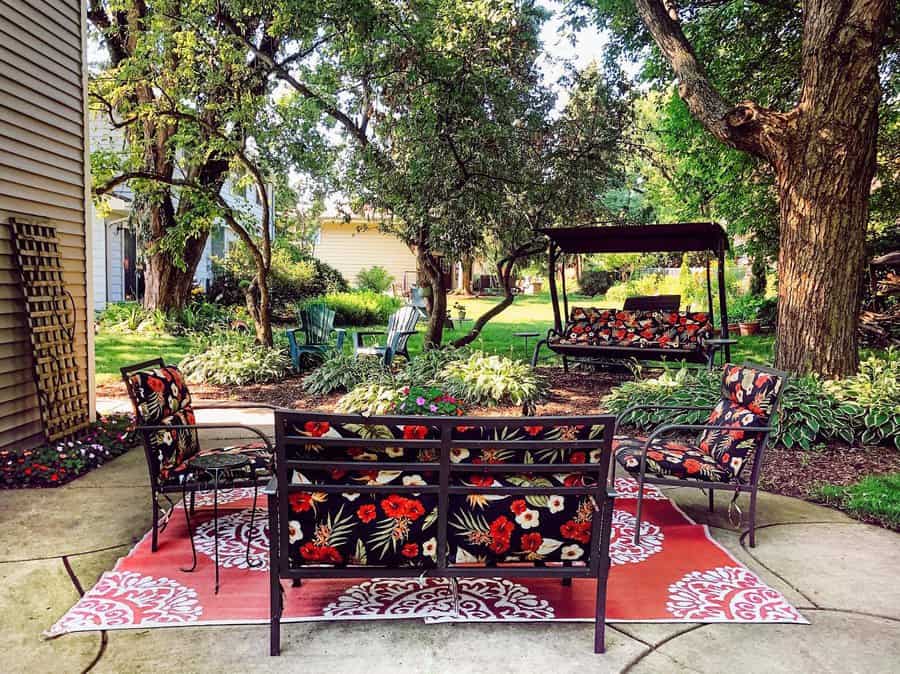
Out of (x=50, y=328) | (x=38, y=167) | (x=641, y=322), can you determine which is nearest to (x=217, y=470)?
(x=50, y=328)

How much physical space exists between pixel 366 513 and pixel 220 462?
41.1 inches

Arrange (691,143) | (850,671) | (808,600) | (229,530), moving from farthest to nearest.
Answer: (691,143) → (229,530) → (808,600) → (850,671)

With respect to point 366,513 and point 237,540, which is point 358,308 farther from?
point 366,513

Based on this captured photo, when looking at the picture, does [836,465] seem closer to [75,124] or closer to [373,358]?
[373,358]

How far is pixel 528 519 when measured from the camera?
2.46 metres

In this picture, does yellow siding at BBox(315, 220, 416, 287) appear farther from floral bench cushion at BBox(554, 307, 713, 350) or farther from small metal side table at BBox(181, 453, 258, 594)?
small metal side table at BBox(181, 453, 258, 594)

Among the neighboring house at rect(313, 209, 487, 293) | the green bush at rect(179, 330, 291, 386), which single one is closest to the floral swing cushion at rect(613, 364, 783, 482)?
the green bush at rect(179, 330, 291, 386)

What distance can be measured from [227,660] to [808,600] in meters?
2.43

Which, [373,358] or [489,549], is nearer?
[489,549]

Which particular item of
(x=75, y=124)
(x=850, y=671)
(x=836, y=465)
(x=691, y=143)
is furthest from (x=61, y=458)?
(x=691, y=143)

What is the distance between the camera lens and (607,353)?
8078mm

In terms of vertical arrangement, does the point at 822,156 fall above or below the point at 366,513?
above

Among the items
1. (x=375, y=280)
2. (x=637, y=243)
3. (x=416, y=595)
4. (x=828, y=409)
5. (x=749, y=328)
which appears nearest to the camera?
(x=416, y=595)

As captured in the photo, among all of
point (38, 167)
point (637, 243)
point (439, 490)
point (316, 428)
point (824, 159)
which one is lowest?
point (439, 490)
